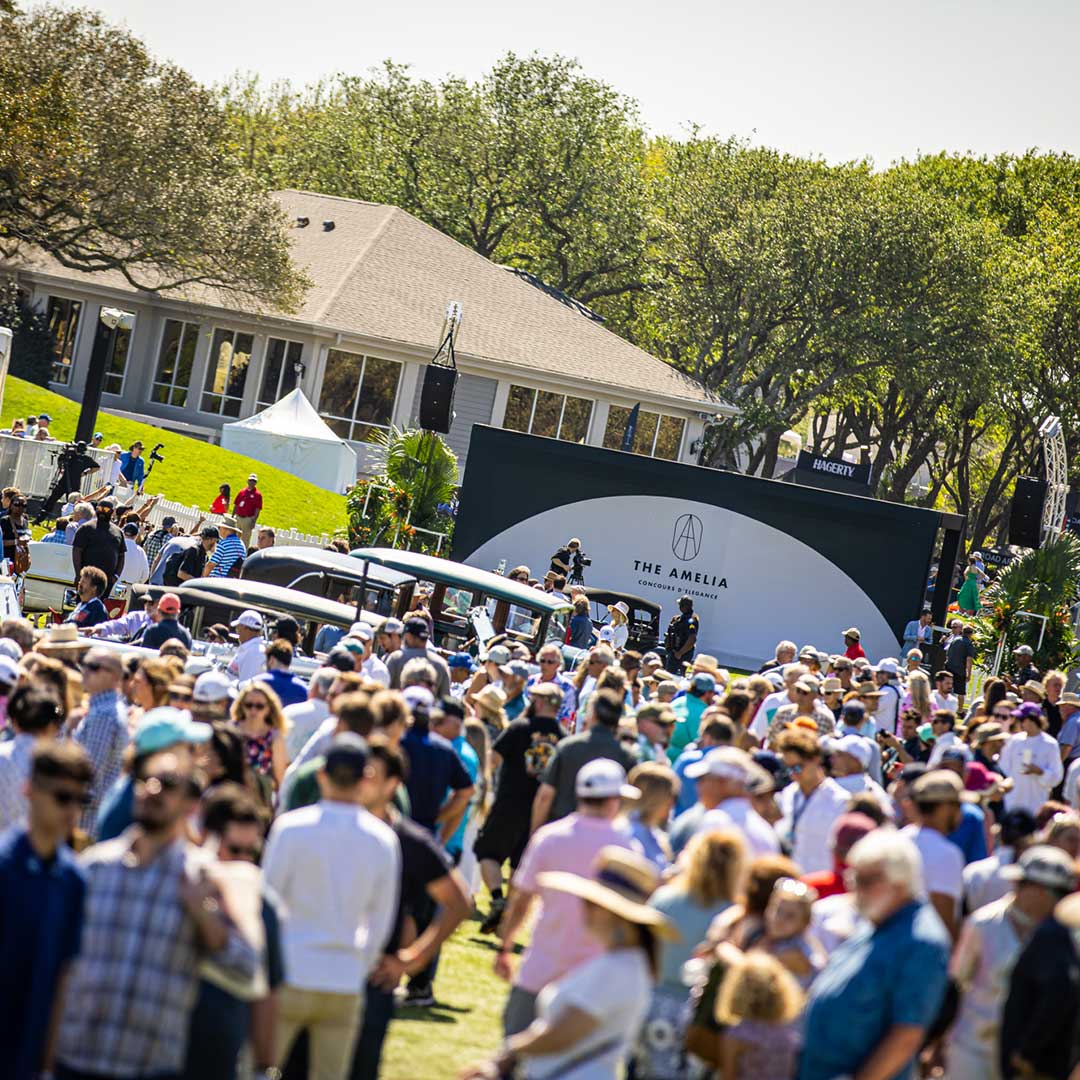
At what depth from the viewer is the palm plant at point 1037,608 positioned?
2494 centimetres

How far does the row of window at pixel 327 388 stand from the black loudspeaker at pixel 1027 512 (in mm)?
17510

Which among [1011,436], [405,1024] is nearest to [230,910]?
[405,1024]

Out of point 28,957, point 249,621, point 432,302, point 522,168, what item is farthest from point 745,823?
point 522,168

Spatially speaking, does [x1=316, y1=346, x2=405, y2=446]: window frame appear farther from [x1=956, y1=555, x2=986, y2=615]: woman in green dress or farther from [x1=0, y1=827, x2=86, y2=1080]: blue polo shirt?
[x1=0, y1=827, x2=86, y2=1080]: blue polo shirt

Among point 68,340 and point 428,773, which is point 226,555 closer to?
point 428,773

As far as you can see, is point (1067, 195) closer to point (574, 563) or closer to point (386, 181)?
point (386, 181)

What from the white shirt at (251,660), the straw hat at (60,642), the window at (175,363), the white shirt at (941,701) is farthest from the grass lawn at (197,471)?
the straw hat at (60,642)

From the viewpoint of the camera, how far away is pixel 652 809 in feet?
23.0

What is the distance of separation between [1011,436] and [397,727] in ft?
172

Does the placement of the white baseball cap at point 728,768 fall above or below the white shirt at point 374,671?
above

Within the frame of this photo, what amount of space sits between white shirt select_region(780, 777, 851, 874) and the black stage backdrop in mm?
18872

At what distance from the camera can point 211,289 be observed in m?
43.9

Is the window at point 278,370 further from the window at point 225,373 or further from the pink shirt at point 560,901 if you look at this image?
the pink shirt at point 560,901

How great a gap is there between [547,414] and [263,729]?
118 ft
